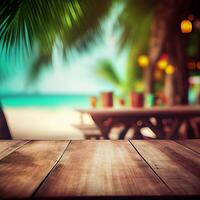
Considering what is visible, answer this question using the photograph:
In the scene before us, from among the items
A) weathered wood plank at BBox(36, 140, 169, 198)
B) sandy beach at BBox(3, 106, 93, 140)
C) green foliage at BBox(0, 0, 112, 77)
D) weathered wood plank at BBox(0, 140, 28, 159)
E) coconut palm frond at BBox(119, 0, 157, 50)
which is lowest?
sandy beach at BBox(3, 106, 93, 140)

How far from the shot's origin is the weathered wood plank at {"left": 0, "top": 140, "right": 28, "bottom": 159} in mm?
1231

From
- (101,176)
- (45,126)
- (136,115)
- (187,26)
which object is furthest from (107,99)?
(45,126)

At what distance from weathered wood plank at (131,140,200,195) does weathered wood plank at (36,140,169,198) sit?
28 millimetres

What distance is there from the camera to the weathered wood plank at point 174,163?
0.83 metres

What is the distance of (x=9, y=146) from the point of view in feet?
4.50

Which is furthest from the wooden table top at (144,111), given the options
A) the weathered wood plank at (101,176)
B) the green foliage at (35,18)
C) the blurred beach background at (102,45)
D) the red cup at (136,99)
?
the weathered wood plank at (101,176)

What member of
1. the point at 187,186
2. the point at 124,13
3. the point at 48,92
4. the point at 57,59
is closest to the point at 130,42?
the point at 124,13

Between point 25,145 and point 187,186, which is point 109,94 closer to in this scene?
point 25,145

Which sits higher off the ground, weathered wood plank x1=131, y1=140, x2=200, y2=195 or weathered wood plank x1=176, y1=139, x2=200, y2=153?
weathered wood plank x1=131, y1=140, x2=200, y2=195

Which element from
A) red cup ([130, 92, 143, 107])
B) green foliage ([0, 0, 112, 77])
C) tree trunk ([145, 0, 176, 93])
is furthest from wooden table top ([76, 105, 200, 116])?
tree trunk ([145, 0, 176, 93])

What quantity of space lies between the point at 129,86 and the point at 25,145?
21.6ft

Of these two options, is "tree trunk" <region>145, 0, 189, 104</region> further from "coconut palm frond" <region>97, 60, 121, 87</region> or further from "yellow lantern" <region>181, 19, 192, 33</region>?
"coconut palm frond" <region>97, 60, 121, 87</region>

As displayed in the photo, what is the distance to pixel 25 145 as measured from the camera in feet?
4.56

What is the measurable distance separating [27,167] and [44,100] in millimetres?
26381
